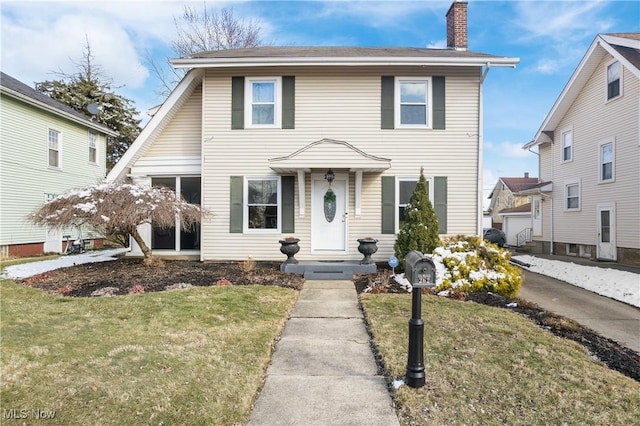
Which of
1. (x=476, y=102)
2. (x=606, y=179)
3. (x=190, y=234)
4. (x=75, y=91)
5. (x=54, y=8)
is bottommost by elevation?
(x=190, y=234)

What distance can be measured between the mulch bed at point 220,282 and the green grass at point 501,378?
0.43m

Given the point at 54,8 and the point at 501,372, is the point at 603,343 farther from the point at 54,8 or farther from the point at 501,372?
the point at 54,8

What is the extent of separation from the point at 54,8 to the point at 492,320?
13.1 m

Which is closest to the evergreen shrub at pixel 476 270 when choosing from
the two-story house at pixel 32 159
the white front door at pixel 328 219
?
the white front door at pixel 328 219

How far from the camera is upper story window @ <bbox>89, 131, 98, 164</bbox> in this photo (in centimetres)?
1842

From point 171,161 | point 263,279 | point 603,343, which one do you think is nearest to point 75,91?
point 171,161

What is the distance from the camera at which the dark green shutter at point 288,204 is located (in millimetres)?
10250

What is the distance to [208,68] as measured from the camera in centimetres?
1034

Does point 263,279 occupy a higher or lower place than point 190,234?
lower

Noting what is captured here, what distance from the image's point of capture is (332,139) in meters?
10.0

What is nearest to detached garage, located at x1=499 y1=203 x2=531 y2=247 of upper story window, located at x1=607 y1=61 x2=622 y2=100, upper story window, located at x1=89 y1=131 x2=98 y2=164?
upper story window, located at x1=607 y1=61 x2=622 y2=100

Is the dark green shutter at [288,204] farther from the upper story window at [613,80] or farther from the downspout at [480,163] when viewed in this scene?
the upper story window at [613,80]

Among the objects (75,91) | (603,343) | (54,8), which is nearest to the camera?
(603,343)

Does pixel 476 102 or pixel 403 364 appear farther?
pixel 476 102
